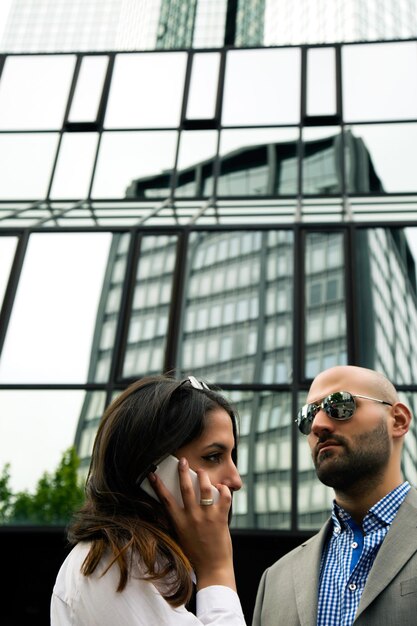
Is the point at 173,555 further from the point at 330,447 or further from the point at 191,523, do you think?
the point at 330,447

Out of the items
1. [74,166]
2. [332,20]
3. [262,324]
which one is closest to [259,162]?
[74,166]

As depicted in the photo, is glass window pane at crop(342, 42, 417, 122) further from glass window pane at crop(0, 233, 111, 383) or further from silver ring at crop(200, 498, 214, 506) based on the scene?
silver ring at crop(200, 498, 214, 506)

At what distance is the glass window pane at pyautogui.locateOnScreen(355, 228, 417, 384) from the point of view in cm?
750

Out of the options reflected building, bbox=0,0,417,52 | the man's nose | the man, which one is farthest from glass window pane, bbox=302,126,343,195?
reflected building, bbox=0,0,417,52

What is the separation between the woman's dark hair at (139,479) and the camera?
1812mm

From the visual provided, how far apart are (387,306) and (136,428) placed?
20.6 feet

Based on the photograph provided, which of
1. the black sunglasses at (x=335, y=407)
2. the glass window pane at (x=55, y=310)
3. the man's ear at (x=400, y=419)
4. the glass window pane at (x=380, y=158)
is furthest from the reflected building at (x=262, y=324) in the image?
the black sunglasses at (x=335, y=407)

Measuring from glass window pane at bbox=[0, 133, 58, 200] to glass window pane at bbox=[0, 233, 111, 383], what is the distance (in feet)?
4.82

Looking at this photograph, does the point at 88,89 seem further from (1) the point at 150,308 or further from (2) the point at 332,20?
(2) the point at 332,20

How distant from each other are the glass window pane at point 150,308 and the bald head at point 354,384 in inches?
168

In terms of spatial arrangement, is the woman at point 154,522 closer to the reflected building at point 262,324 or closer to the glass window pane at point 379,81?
the reflected building at point 262,324

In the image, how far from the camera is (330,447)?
313 centimetres

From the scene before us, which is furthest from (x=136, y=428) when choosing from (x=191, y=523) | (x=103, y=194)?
(x=103, y=194)

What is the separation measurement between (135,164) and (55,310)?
10.2 feet
